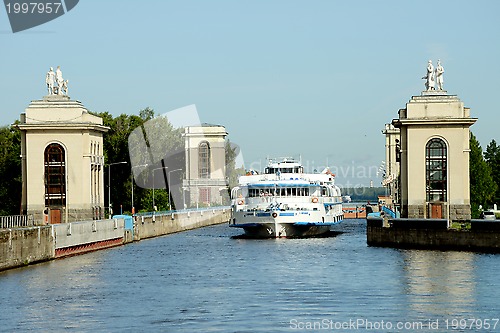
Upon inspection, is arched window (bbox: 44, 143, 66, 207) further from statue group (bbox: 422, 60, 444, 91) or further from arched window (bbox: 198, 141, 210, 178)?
arched window (bbox: 198, 141, 210, 178)

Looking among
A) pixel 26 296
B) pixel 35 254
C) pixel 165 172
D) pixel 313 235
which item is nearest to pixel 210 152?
pixel 165 172

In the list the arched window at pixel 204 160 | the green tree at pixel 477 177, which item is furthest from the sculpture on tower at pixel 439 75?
the arched window at pixel 204 160

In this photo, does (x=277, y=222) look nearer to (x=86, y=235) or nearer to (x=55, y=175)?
(x=55, y=175)

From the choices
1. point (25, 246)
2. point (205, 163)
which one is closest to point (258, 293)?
point (25, 246)

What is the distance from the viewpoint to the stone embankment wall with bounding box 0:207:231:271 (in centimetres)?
6288

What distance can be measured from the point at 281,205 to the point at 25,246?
114 feet

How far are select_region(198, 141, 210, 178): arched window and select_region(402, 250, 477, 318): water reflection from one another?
115 m

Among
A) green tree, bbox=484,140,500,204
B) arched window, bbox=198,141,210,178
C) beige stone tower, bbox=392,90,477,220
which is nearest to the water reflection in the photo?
beige stone tower, bbox=392,90,477,220

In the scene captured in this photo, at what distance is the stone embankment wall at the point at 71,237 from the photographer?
2475 inches

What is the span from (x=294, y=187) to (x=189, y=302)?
5063cm

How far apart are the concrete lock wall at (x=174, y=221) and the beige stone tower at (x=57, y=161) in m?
5.57

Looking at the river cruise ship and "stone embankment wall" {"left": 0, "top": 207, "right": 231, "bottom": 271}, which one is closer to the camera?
"stone embankment wall" {"left": 0, "top": 207, "right": 231, "bottom": 271}

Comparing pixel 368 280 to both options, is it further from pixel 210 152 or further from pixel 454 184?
pixel 210 152

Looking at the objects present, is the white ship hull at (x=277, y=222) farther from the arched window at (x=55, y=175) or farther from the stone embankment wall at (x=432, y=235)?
the arched window at (x=55, y=175)
